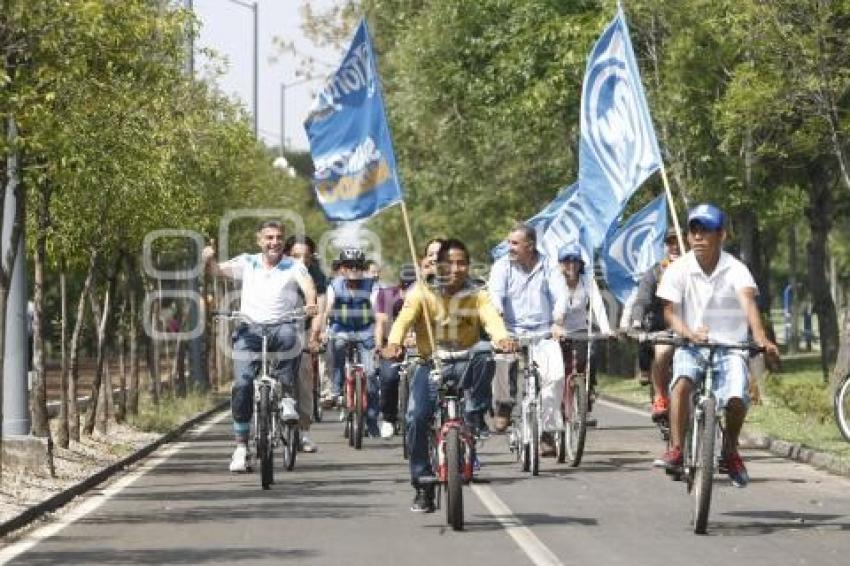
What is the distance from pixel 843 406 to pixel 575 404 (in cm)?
257

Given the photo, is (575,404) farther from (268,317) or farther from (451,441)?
(451,441)

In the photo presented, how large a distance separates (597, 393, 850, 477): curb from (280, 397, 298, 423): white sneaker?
175 inches

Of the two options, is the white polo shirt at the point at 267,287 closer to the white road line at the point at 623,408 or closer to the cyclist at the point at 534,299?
the cyclist at the point at 534,299

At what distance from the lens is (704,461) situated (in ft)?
44.1

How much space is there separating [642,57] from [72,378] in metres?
16.3

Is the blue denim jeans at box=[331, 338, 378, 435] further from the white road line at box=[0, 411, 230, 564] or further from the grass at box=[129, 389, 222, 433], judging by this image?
the grass at box=[129, 389, 222, 433]

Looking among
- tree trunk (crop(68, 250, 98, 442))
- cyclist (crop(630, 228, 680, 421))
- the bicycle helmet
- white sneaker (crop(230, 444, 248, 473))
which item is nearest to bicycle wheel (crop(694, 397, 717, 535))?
cyclist (crop(630, 228, 680, 421))

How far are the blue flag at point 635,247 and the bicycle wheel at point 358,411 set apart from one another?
333cm

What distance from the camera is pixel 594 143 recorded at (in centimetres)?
2103

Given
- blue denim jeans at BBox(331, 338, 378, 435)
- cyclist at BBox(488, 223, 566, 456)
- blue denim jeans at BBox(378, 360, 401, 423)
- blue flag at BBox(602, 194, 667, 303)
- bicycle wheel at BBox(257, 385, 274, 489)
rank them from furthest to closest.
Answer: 1. blue flag at BBox(602, 194, 667, 303)
2. blue denim jeans at BBox(331, 338, 378, 435)
3. blue denim jeans at BBox(378, 360, 401, 423)
4. cyclist at BBox(488, 223, 566, 456)
5. bicycle wheel at BBox(257, 385, 274, 489)

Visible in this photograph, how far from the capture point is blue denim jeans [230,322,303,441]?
60.2 ft

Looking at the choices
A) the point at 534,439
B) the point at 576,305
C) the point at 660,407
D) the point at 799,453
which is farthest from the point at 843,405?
the point at 534,439

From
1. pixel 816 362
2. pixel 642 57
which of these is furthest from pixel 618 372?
pixel 642 57

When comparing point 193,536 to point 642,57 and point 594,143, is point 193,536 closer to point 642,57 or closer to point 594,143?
point 594,143
